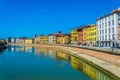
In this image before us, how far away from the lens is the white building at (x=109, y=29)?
225ft

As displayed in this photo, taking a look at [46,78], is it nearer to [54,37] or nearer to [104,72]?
[104,72]

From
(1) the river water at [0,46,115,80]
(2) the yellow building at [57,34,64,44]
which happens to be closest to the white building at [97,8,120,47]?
(1) the river water at [0,46,115,80]

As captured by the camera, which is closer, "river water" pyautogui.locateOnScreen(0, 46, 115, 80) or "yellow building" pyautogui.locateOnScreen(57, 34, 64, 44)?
"river water" pyautogui.locateOnScreen(0, 46, 115, 80)

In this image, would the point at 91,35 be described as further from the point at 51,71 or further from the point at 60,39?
the point at 60,39

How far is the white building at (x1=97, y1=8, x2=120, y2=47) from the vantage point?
68.5 metres

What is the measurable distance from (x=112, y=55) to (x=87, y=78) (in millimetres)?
7386

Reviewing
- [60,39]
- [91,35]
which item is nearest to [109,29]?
[91,35]

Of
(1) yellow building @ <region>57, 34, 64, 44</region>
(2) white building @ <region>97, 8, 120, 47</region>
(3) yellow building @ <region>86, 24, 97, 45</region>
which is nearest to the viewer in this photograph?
(2) white building @ <region>97, 8, 120, 47</region>

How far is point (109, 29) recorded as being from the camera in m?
72.8

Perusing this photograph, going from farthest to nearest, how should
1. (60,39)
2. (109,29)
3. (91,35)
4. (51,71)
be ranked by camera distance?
(60,39) → (91,35) → (109,29) → (51,71)

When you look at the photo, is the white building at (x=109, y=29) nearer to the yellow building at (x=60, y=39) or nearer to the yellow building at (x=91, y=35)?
the yellow building at (x=91, y=35)

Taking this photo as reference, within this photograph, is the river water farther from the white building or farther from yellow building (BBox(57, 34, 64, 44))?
yellow building (BBox(57, 34, 64, 44))

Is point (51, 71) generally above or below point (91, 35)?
below

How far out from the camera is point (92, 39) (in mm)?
97000
